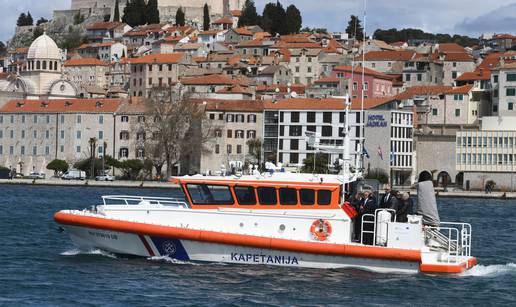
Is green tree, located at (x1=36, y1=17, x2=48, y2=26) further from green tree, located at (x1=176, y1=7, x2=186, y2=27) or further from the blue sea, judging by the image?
the blue sea

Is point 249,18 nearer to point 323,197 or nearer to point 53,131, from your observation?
point 53,131

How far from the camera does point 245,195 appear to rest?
2636 centimetres

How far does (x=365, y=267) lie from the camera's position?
25.5 metres

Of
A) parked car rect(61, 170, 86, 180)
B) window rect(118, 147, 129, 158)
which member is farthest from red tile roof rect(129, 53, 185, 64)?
parked car rect(61, 170, 86, 180)


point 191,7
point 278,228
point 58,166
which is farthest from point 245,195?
point 191,7

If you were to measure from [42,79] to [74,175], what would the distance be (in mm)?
32408

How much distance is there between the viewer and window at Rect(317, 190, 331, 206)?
85.6 feet

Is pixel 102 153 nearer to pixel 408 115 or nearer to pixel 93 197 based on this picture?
pixel 408 115

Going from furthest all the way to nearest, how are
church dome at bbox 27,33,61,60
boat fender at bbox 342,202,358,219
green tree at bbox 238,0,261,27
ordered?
green tree at bbox 238,0,261,27 < church dome at bbox 27,33,61,60 < boat fender at bbox 342,202,358,219

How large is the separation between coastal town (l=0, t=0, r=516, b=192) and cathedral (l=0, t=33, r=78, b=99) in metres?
0.14

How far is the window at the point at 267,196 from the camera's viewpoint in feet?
86.1

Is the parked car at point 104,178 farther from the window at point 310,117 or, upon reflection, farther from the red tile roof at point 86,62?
the red tile roof at point 86,62

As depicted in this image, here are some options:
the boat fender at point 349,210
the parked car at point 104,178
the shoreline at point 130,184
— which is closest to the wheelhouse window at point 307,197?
the boat fender at point 349,210

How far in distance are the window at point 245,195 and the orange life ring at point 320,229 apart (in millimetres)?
1480
